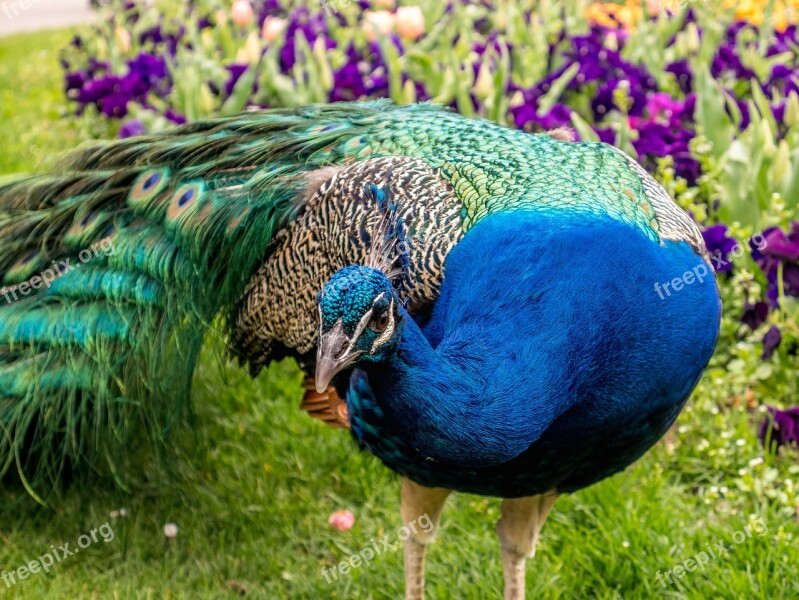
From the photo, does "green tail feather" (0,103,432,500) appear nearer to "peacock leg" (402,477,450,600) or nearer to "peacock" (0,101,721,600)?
"peacock" (0,101,721,600)

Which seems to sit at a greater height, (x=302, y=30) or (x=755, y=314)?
(x=302, y=30)

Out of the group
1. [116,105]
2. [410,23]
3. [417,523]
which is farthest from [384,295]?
[410,23]

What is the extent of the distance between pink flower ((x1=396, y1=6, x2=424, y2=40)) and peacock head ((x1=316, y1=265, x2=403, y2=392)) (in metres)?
3.69

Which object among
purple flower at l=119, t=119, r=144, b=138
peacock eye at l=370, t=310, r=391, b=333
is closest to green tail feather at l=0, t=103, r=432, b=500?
peacock eye at l=370, t=310, r=391, b=333

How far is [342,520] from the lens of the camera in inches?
115

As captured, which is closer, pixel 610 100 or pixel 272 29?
pixel 610 100

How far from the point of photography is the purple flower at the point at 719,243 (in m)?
3.11

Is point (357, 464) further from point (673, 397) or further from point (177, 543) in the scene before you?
point (673, 397)

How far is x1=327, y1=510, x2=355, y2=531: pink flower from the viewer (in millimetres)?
2928

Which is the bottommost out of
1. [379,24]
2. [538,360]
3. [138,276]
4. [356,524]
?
[356,524]

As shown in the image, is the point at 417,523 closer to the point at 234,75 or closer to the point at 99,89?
the point at 234,75

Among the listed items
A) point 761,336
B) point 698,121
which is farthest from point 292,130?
point 698,121

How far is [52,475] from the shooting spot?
285 centimetres

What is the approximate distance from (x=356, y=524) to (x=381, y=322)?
4.70ft
